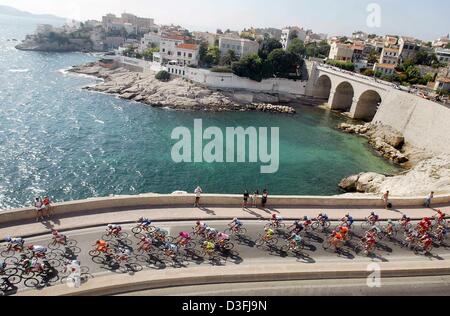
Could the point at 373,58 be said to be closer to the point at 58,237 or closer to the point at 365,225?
the point at 365,225

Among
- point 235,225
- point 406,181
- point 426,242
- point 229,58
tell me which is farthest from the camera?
point 229,58

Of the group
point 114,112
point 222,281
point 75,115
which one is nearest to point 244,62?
point 114,112

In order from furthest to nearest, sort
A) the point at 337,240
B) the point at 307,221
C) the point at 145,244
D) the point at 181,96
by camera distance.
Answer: the point at 181,96 → the point at 307,221 → the point at 337,240 → the point at 145,244

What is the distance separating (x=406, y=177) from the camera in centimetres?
3862

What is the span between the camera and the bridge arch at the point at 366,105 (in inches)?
2825

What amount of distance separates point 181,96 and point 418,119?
42.2m

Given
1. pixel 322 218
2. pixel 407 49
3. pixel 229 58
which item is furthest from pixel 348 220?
pixel 407 49

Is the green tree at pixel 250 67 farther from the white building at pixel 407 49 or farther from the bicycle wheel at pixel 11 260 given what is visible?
the bicycle wheel at pixel 11 260

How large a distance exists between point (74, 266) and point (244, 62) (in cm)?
6994

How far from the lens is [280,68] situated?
84625 millimetres

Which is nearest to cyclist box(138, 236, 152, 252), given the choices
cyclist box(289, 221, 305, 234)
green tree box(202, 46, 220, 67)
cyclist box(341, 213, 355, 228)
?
cyclist box(289, 221, 305, 234)

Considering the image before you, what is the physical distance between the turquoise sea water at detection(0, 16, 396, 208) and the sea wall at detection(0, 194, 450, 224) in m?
13.1

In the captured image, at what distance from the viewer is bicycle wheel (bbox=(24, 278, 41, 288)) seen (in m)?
14.2
